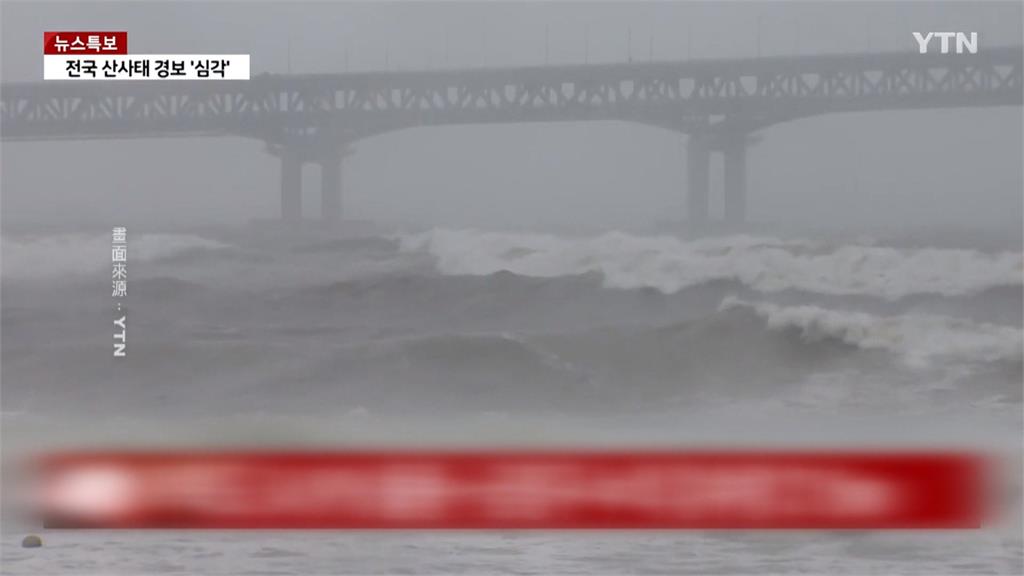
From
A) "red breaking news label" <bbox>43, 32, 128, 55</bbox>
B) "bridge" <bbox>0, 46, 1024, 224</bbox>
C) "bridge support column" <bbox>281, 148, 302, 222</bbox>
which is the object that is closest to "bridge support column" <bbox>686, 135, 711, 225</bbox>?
"bridge" <bbox>0, 46, 1024, 224</bbox>

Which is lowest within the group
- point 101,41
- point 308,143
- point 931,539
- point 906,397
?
point 931,539

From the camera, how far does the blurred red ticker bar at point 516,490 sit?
4.36 meters

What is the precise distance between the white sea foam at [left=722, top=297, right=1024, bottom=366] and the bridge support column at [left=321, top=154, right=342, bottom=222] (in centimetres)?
128

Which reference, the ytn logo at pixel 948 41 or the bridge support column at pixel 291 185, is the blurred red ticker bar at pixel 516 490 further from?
the ytn logo at pixel 948 41

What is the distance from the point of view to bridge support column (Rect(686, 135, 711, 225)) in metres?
4.55

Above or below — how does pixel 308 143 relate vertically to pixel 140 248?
above

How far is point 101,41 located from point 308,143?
71 centimetres

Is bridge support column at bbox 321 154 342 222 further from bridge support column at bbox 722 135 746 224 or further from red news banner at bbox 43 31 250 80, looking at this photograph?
bridge support column at bbox 722 135 746 224

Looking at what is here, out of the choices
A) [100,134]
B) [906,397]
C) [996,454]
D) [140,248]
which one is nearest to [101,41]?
[100,134]

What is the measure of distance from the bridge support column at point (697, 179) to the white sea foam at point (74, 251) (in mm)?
1491

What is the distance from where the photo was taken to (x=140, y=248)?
4539 mm

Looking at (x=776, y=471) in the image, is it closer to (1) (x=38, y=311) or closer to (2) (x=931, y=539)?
(2) (x=931, y=539)

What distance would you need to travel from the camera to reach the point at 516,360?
4453 millimetres

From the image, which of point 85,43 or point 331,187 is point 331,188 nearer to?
point 331,187
